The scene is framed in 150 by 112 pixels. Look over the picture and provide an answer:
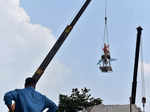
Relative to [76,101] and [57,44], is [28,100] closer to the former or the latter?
[57,44]

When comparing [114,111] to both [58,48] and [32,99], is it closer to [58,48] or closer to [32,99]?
[58,48]

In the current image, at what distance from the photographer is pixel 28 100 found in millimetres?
4930

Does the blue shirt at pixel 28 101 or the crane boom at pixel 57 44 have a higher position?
the crane boom at pixel 57 44

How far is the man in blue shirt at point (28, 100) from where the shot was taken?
4840 millimetres

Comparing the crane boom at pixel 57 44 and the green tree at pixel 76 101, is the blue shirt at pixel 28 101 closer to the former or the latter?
the crane boom at pixel 57 44

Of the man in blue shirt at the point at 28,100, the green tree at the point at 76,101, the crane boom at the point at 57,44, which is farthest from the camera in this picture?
the green tree at the point at 76,101

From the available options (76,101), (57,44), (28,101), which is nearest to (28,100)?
(28,101)

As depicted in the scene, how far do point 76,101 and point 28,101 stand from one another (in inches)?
2706

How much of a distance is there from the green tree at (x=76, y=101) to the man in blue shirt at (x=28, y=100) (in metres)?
64.7

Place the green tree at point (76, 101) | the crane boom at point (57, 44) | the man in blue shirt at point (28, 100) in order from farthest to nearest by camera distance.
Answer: the green tree at point (76, 101)
the crane boom at point (57, 44)
the man in blue shirt at point (28, 100)

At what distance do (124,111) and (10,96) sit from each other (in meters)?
39.7

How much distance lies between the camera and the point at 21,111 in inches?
193

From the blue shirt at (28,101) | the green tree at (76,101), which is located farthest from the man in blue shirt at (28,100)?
the green tree at (76,101)

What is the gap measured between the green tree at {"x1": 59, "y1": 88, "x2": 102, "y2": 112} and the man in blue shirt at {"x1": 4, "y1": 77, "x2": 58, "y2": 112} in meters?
64.7
